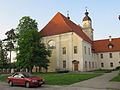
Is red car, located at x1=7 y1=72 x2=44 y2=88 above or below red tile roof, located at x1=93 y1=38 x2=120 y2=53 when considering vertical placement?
below

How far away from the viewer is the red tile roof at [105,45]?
6506 centimetres

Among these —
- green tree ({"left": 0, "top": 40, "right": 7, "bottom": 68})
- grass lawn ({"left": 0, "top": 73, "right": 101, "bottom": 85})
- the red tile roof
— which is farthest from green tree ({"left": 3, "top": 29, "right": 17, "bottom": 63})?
grass lawn ({"left": 0, "top": 73, "right": 101, "bottom": 85})

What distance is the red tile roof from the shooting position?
65.1 meters

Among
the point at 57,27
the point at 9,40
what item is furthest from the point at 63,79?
the point at 9,40

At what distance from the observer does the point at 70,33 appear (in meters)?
51.2

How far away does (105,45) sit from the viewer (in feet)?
221

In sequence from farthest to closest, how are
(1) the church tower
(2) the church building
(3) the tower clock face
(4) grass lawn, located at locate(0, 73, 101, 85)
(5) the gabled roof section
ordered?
(1) the church tower
(3) the tower clock face
(5) the gabled roof section
(2) the church building
(4) grass lawn, located at locate(0, 73, 101, 85)

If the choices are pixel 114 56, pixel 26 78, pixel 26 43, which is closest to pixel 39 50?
pixel 26 43

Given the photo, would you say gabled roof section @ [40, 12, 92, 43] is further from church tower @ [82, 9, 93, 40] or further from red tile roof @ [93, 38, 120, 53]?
church tower @ [82, 9, 93, 40]

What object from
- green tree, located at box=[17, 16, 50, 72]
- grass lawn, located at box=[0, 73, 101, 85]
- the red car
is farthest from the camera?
green tree, located at box=[17, 16, 50, 72]

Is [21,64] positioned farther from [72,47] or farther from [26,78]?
[26,78]

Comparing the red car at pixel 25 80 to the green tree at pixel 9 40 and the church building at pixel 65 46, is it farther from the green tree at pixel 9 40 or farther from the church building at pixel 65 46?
the green tree at pixel 9 40

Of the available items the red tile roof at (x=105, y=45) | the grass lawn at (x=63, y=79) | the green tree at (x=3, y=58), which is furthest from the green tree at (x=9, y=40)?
the grass lawn at (x=63, y=79)

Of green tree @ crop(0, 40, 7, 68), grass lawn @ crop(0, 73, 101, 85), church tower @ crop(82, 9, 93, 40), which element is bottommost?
grass lawn @ crop(0, 73, 101, 85)
